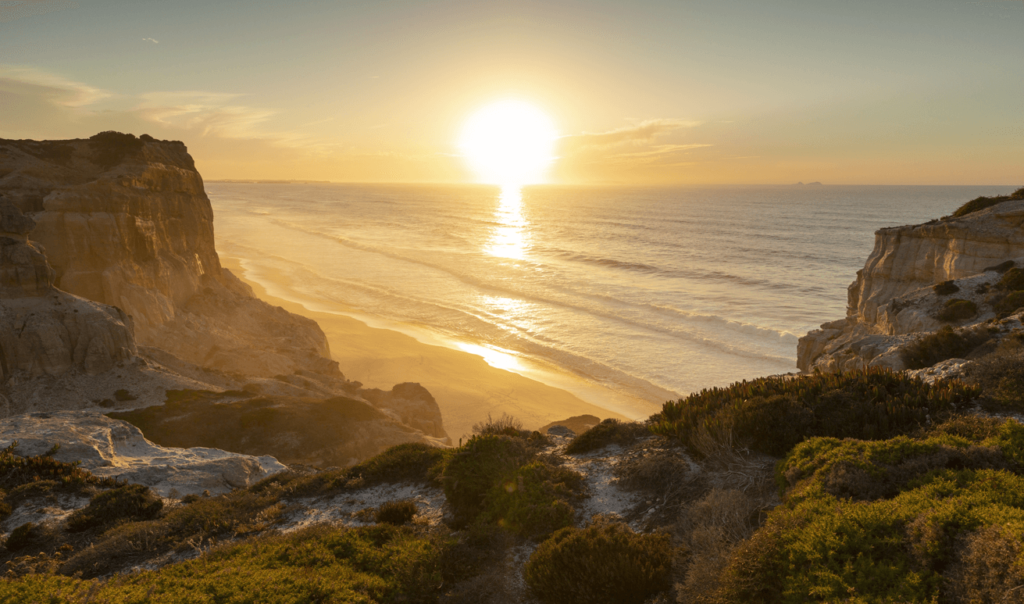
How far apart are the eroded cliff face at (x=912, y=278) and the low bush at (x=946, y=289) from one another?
0.65 ft

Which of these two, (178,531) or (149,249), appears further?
(149,249)

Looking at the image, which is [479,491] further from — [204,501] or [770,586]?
[204,501]

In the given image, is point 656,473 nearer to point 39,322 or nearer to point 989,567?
point 989,567

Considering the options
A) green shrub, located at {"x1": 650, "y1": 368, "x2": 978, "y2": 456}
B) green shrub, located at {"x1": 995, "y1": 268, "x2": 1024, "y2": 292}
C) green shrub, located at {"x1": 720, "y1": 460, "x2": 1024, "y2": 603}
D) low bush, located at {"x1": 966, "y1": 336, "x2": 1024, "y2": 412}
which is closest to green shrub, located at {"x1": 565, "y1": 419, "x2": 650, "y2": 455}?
green shrub, located at {"x1": 650, "y1": 368, "x2": 978, "y2": 456}

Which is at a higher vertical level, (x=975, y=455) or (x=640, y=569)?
(x=975, y=455)

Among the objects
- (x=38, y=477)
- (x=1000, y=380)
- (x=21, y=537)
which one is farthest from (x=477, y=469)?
(x=38, y=477)

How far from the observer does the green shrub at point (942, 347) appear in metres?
13.7

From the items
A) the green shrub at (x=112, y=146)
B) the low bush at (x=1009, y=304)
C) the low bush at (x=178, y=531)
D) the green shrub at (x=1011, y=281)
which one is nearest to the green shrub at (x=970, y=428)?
the low bush at (x=178, y=531)

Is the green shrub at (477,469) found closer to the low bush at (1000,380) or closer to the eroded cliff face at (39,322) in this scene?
the low bush at (1000,380)

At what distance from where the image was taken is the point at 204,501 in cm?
1052

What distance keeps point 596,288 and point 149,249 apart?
123ft

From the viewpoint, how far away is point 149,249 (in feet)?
104

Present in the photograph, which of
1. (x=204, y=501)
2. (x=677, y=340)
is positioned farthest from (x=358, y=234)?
(x=204, y=501)

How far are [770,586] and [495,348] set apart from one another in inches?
1209
